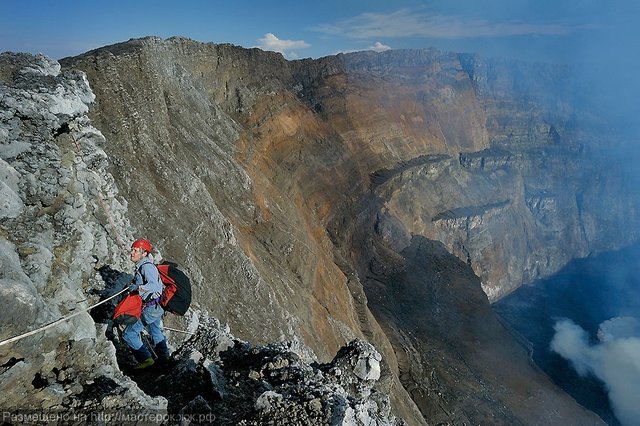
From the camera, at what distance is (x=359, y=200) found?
41000 mm

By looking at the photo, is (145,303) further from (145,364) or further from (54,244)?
(54,244)

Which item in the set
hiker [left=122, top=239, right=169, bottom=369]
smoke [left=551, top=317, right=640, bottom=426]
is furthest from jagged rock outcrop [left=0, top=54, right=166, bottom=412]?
smoke [left=551, top=317, right=640, bottom=426]

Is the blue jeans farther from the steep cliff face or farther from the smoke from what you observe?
the smoke

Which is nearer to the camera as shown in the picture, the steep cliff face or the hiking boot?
the hiking boot

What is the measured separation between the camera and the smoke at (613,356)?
130ft

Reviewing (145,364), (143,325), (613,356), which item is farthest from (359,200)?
(145,364)

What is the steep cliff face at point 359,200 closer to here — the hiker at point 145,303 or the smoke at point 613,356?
the hiker at point 145,303

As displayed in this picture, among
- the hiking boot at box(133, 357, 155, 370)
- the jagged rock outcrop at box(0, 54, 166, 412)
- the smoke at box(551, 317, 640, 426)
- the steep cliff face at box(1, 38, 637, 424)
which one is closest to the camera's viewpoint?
the jagged rock outcrop at box(0, 54, 166, 412)

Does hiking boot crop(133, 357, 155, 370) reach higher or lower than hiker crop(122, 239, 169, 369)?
lower

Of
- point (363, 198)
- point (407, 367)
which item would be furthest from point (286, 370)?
point (363, 198)

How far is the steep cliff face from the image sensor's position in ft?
48.9

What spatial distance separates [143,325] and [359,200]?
35201mm

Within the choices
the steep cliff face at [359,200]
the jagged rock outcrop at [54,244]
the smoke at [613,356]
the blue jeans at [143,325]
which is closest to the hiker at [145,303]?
the blue jeans at [143,325]

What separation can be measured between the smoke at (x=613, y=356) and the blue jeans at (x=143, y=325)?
47.1m
